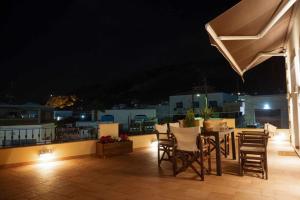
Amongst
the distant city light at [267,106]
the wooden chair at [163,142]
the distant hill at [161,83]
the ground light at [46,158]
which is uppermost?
the distant hill at [161,83]

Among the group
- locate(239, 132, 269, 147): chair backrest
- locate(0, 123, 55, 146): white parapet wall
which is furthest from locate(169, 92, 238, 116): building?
locate(239, 132, 269, 147): chair backrest

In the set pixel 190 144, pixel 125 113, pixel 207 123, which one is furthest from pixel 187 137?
pixel 125 113

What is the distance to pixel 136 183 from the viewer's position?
373cm

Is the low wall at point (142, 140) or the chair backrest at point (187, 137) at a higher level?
the chair backrest at point (187, 137)

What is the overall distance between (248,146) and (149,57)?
1164cm

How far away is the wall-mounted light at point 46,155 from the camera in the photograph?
5309 millimetres

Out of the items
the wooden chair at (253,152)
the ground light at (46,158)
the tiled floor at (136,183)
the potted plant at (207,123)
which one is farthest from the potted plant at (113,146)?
the wooden chair at (253,152)

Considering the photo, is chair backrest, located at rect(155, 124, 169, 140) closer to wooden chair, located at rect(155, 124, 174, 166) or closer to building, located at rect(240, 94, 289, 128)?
wooden chair, located at rect(155, 124, 174, 166)

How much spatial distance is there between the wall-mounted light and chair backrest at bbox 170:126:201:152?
3.16 m

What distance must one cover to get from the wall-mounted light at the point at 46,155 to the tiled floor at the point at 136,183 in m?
0.30

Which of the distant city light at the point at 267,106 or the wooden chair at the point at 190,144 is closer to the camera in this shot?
the wooden chair at the point at 190,144

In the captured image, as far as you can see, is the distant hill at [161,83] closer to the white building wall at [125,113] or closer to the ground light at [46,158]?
the white building wall at [125,113]

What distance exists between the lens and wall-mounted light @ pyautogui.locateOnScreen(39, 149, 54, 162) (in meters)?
5.31

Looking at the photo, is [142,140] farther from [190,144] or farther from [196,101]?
[196,101]
